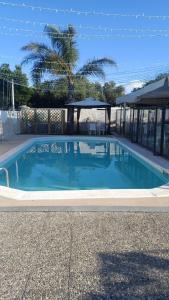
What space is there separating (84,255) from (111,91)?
1451 inches

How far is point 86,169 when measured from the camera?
11.5 metres

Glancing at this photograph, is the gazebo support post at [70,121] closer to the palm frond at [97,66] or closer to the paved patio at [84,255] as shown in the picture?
the palm frond at [97,66]

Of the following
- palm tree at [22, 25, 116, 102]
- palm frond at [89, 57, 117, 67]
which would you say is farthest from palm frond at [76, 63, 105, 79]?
palm tree at [22, 25, 116, 102]

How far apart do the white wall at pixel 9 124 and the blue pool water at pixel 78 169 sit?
161cm

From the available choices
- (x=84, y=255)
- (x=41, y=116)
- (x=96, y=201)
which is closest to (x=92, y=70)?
(x=41, y=116)

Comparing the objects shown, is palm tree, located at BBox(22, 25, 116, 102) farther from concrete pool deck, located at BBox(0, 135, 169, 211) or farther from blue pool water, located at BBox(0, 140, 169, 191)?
concrete pool deck, located at BBox(0, 135, 169, 211)

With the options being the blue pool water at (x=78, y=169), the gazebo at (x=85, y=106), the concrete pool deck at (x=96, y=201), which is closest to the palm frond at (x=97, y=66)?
the gazebo at (x=85, y=106)

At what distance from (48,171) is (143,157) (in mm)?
3121

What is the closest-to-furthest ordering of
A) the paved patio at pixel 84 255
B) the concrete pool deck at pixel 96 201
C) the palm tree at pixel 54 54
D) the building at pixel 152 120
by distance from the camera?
the paved patio at pixel 84 255 < the concrete pool deck at pixel 96 201 < the building at pixel 152 120 < the palm tree at pixel 54 54

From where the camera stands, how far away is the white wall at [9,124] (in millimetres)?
16131

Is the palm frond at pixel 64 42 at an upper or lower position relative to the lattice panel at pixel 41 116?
upper

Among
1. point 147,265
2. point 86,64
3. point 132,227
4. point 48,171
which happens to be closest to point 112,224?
point 132,227

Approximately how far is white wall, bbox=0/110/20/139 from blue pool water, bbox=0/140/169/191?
1.61 meters

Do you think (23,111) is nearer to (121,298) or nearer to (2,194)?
(2,194)
